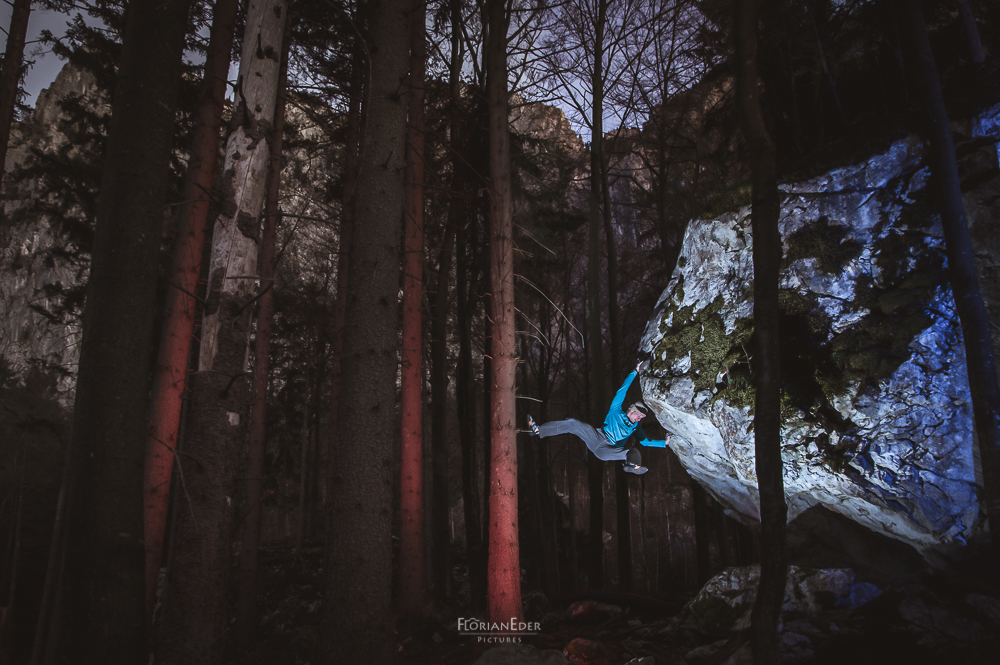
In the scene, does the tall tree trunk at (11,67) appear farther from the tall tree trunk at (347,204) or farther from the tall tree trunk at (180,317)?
the tall tree trunk at (347,204)

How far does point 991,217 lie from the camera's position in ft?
19.2

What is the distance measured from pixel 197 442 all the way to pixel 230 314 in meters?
1.06

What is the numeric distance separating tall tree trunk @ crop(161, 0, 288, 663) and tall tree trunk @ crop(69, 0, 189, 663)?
333mm

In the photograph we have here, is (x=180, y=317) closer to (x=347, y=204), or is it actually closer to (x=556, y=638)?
(x=347, y=204)

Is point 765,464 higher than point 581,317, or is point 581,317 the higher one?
point 581,317

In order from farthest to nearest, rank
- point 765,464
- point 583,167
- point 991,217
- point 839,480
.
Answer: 1. point 583,167
2. point 839,480
3. point 991,217
4. point 765,464

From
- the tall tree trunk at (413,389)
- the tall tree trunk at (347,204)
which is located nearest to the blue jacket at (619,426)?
the tall tree trunk at (413,389)

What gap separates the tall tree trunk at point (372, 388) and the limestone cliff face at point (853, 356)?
5117 millimetres

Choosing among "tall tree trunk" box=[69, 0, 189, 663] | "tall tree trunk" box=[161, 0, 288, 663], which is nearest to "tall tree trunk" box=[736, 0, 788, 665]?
"tall tree trunk" box=[161, 0, 288, 663]

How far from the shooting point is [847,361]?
6.41m

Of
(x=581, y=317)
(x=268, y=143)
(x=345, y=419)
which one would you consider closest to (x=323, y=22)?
(x=268, y=143)

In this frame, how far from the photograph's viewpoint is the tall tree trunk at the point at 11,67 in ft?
25.6

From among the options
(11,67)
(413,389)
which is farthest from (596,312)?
(11,67)

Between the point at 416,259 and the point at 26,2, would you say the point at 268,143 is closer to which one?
the point at 416,259
